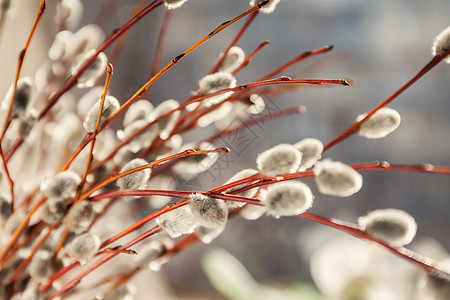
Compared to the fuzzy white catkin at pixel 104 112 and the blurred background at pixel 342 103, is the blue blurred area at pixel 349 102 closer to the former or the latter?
the blurred background at pixel 342 103

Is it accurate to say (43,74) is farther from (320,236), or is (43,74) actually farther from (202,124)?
(320,236)

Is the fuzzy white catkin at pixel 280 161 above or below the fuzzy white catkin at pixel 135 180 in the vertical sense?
above

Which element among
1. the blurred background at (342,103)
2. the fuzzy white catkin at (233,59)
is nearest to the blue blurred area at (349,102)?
the blurred background at (342,103)

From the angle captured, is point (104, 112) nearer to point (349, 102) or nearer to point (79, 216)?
point (79, 216)

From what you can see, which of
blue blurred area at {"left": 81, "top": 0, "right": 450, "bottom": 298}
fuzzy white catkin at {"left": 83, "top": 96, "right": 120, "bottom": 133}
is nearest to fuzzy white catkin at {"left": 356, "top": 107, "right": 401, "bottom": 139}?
fuzzy white catkin at {"left": 83, "top": 96, "right": 120, "bottom": 133}

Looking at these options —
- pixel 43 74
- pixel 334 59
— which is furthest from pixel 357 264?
pixel 334 59

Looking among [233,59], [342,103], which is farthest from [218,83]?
[342,103]

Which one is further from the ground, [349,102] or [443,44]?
[349,102]
